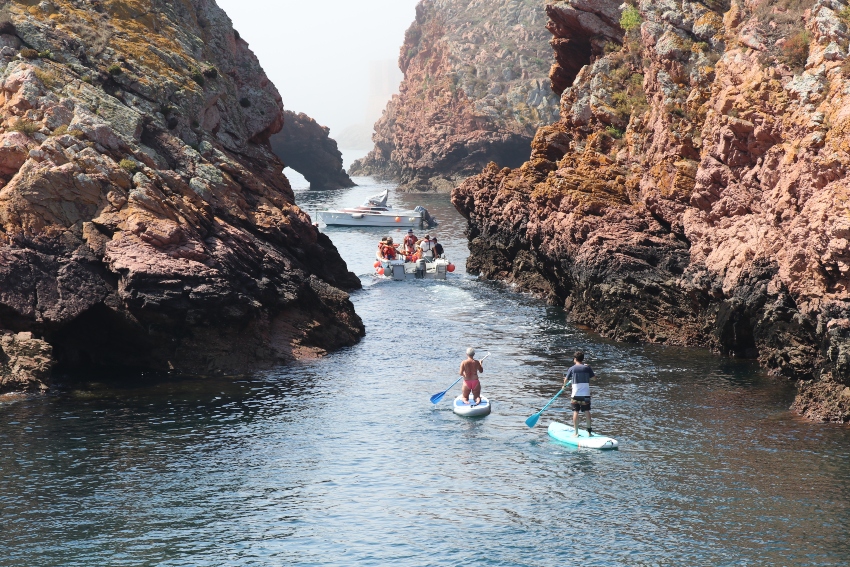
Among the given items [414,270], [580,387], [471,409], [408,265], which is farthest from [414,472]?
[408,265]

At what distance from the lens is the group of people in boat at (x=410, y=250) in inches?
2685

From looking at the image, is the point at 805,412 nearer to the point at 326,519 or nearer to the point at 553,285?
the point at 326,519

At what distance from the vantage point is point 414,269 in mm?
67500

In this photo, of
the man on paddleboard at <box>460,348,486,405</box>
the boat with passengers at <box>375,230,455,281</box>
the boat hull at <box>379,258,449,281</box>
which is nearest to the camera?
the man on paddleboard at <box>460,348,486,405</box>

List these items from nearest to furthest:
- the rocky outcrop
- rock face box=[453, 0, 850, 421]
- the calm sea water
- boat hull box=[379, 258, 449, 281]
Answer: the calm sea water, rock face box=[453, 0, 850, 421], the rocky outcrop, boat hull box=[379, 258, 449, 281]

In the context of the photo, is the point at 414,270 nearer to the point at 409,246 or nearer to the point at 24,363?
the point at 409,246

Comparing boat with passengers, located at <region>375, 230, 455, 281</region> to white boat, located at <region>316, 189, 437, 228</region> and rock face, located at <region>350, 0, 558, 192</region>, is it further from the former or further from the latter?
rock face, located at <region>350, 0, 558, 192</region>

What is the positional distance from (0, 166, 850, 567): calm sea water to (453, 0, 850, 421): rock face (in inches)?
117

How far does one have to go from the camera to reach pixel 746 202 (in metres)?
41.5

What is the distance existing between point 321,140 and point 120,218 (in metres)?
138

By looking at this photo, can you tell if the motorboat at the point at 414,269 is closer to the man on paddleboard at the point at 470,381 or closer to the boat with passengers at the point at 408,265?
the boat with passengers at the point at 408,265

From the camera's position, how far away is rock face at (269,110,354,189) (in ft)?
566

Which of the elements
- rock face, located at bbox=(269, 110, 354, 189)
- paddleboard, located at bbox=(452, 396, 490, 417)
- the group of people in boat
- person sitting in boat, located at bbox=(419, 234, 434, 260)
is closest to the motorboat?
the group of people in boat

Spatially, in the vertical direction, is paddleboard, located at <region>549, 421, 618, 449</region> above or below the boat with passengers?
below
